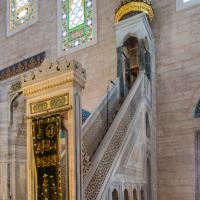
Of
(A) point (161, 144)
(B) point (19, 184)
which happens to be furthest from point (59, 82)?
(B) point (19, 184)

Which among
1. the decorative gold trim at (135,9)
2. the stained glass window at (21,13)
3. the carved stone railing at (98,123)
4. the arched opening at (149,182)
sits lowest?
the arched opening at (149,182)

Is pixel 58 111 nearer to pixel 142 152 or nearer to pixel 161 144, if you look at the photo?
pixel 142 152

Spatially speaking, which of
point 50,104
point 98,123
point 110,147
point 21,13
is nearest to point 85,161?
point 50,104

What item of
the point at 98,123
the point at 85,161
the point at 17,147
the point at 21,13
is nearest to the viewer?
the point at 85,161

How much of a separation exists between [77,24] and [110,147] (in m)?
4.37

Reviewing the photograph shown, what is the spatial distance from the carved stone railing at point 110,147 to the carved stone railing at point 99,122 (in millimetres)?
315

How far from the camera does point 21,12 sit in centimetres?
934

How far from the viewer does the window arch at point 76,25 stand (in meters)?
7.54

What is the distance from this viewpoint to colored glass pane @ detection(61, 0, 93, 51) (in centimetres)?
761

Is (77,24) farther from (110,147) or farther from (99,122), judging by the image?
(110,147)

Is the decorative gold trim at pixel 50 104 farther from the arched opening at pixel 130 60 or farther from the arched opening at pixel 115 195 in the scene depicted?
the arched opening at pixel 130 60

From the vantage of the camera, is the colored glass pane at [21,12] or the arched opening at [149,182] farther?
the colored glass pane at [21,12]

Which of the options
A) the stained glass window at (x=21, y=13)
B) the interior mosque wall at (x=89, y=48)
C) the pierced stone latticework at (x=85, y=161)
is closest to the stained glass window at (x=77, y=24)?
the interior mosque wall at (x=89, y=48)

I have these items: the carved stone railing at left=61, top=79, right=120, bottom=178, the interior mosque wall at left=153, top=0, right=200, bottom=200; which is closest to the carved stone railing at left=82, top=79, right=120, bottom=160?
the carved stone railing at left=61, top=79, right=120, bottom=178
